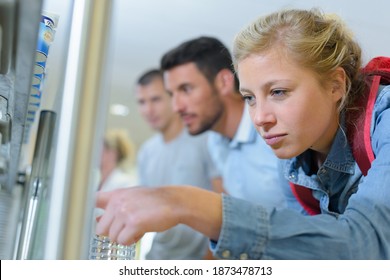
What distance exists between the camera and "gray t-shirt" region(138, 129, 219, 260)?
1068mm

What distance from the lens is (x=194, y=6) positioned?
1.43m

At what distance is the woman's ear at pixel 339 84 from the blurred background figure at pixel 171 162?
34cm

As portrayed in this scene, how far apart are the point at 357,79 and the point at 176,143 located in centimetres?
100

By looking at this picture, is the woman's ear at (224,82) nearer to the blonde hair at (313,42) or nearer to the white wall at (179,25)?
the white wall at (179,25)

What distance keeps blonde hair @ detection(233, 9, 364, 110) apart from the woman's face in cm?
1

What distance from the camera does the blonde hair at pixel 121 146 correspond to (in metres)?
2.63

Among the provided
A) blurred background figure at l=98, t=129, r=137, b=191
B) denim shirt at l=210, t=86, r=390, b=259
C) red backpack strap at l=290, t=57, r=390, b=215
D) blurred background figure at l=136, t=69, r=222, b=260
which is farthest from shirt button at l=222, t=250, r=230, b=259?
blurred background figure at l=98, t=129, r=137, b=191

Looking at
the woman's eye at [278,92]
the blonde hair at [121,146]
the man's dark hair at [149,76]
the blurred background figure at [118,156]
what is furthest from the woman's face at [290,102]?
the blonde hair at [121,146]

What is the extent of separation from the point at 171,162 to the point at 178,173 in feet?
0.58

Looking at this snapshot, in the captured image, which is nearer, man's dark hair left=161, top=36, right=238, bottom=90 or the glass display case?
the glass display case

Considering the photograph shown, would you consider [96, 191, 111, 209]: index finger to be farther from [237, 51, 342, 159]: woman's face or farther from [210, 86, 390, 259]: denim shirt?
[237, 51, 342, 159]: woman's face
